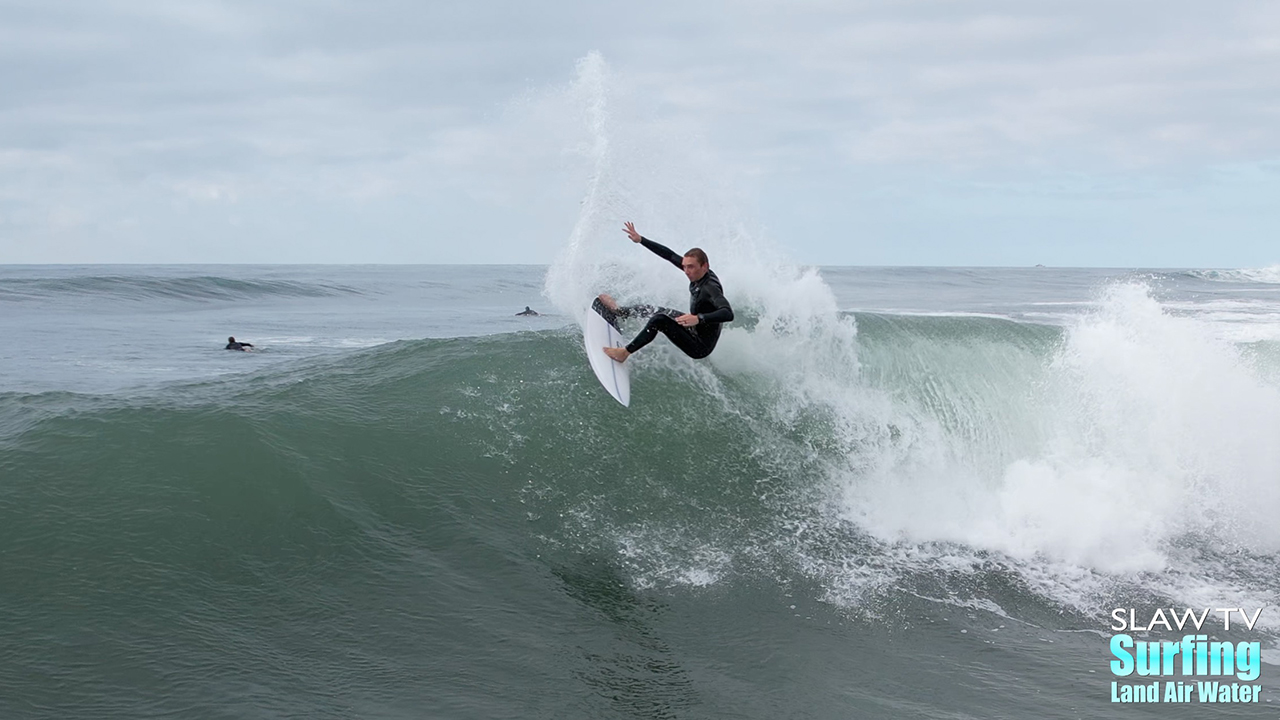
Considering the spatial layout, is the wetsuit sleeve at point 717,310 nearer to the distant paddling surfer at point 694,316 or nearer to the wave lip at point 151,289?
the distant paddling surfer at point 694,316

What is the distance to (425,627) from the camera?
20.0 ft

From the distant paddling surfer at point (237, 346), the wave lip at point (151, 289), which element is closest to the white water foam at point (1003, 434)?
the distant paddling surfer at point (237, 346)

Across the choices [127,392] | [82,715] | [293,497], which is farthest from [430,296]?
[82,715]

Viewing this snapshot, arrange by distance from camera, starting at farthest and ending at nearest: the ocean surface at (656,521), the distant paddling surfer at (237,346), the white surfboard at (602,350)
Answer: the distant paddling surfer at (237,346), the white surfboard at (602,350), the ocean surface at (656,521)

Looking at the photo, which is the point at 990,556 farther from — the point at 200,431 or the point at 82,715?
the point at 200,431

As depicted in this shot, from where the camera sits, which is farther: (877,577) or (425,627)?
(877,577)

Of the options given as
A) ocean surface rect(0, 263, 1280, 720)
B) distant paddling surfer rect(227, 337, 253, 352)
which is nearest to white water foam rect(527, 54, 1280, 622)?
ocean surface rect(0, 263, 1280, 720)

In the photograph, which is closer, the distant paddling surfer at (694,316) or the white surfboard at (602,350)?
the distant paddling surfer at (694,316)

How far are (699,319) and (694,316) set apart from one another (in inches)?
2.6

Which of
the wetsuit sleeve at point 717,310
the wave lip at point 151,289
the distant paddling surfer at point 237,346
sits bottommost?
the distant paddling surfer at point 237,346

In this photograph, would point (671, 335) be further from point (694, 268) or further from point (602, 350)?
point (602, 350)

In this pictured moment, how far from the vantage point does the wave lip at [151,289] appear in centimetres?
3472

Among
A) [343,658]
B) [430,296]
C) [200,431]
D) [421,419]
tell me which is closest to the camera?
[343,658]

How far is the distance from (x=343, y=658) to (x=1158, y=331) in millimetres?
9533
